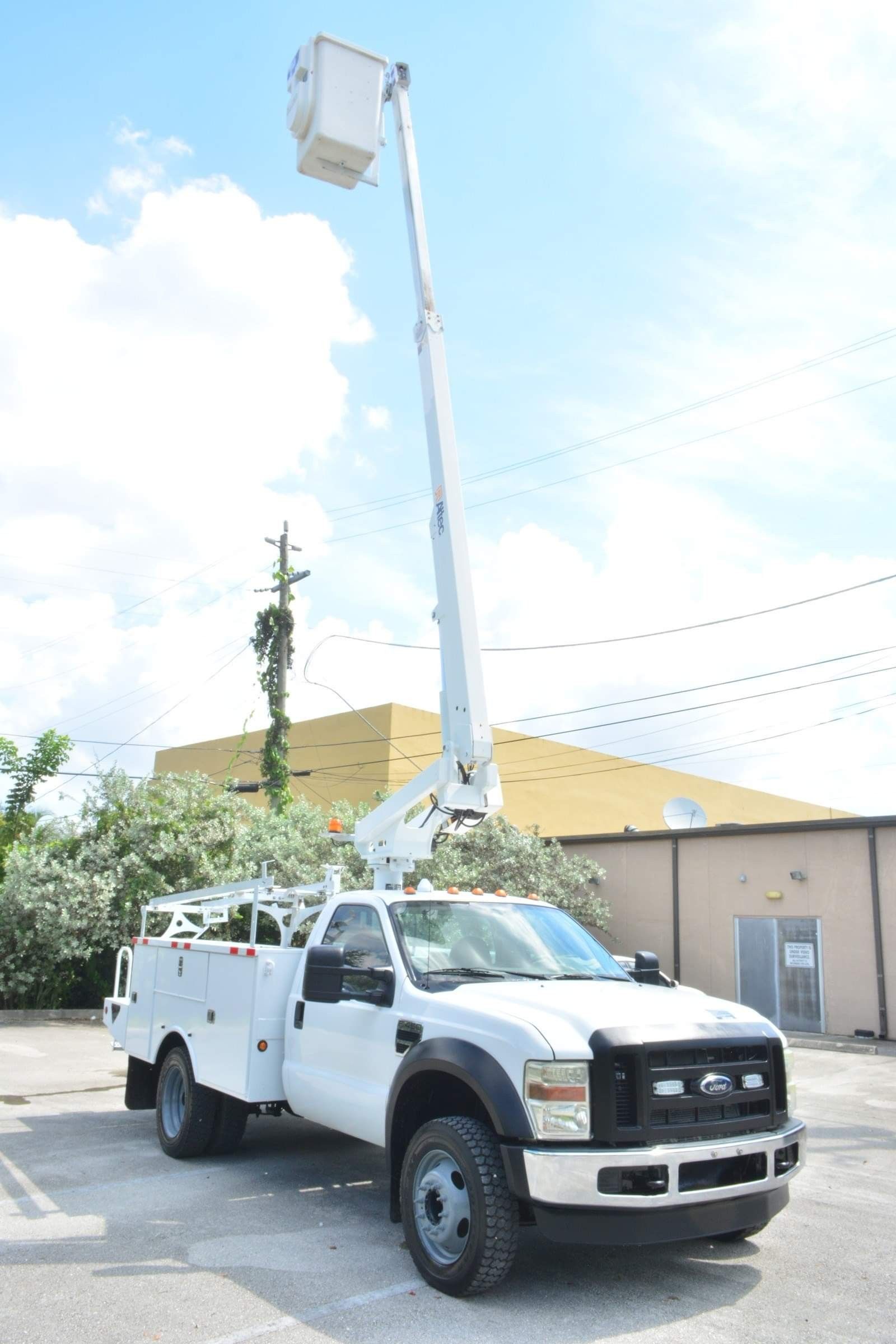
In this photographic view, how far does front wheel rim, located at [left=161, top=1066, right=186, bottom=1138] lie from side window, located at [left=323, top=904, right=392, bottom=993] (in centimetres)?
201

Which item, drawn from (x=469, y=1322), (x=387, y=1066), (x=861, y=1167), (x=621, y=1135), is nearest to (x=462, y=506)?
(x=387, y=1066)

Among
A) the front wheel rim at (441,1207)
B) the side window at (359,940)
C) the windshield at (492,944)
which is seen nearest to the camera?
the front wheel rim at (441,1207)

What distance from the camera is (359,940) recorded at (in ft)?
21.6

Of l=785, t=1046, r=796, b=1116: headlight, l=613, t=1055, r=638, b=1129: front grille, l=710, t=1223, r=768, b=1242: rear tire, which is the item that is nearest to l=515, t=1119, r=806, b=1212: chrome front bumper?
l=613, t=1055, r=638, b=1129: front grille

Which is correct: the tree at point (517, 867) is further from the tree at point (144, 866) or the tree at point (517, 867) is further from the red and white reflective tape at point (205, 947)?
the red and white reflective tape at point (205, 947)

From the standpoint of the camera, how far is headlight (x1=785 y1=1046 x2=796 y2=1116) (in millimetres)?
5449

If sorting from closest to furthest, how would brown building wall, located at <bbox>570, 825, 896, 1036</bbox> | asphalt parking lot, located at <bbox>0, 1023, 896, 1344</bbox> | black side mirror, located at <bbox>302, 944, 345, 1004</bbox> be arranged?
asphalt parking lot, located at <bbox>0, 1023, 896, 1344</bbox>
black side mirror, located at <bbox>302, 944, 345, 1004</bbox>
brown building wall, located at <bbox>570, 825, 896, 1036</bbox>

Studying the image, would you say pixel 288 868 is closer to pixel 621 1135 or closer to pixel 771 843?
pixel 771 843

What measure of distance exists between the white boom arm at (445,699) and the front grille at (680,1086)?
8.36 feet

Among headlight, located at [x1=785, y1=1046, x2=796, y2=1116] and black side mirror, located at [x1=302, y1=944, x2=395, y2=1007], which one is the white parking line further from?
headlight, located at [x1=785, y1=1046, x2=796, y2=1116]

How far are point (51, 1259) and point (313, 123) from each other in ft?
27.3

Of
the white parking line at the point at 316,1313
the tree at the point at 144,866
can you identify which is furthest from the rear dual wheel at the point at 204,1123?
the tree at the point at 144,866

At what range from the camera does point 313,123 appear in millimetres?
8672

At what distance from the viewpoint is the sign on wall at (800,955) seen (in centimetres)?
1955
